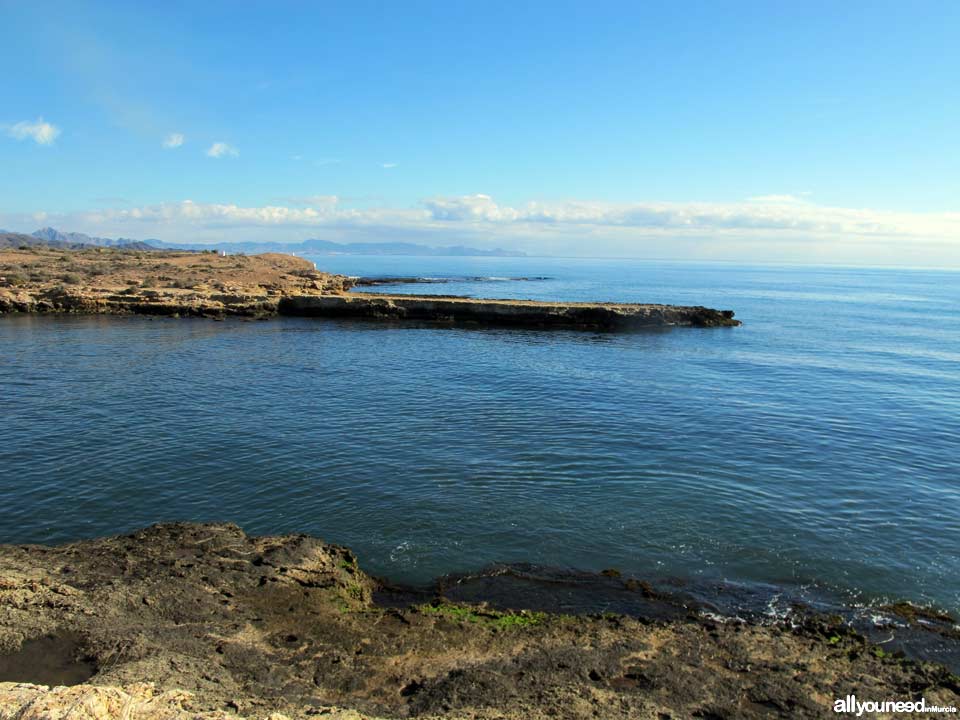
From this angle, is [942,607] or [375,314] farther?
[375,314]

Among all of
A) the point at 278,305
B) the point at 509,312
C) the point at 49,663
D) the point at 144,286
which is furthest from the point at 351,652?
the point at 144,286

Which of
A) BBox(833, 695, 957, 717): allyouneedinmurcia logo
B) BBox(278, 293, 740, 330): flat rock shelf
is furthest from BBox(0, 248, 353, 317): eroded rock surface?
BBox(833, 695, 957, 717): allyouneedinmurcia logo

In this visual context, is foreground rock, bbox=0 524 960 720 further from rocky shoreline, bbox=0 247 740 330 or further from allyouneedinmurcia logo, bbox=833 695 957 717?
rocky shoreline, bbox=0 247 740 330

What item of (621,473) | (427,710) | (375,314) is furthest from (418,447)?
(375,314)

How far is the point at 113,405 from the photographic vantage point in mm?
26484

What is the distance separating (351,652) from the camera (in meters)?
9.95

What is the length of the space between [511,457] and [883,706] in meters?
13.4

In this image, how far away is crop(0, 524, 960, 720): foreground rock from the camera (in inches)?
332

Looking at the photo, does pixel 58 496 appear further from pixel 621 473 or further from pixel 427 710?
pixel 621 473

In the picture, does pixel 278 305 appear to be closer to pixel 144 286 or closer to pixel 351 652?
pixel 144 286

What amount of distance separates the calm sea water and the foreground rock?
264 centimetres

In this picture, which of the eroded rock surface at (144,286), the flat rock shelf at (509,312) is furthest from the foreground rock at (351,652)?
the eroded rock surface at (144,286)

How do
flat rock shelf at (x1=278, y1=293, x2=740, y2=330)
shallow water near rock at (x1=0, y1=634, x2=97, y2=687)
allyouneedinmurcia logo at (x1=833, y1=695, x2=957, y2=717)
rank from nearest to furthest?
shallow water near rock at (x1=0, y1=634, x2=97, y2=687)
allyouneedinmurcia logo at (x1=833, y1=695, x2=957, y2=717)
flat rock shelf at (x1=278, y1=293, x2=740, y2=330)

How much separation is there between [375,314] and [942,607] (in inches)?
2221
